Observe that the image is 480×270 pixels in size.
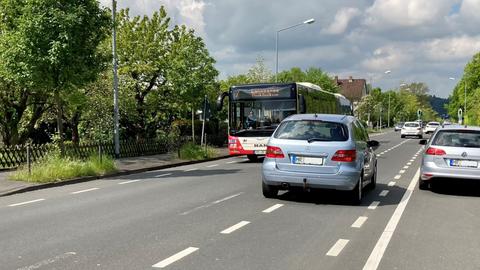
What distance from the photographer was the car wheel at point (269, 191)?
1052 centimetres

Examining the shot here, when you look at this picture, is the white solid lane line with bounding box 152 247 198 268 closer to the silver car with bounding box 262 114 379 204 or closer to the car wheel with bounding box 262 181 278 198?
the silver car with bounding box 262 114 379 204

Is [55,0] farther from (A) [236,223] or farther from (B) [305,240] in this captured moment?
(B) [305,240]

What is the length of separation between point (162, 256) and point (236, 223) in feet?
7.23

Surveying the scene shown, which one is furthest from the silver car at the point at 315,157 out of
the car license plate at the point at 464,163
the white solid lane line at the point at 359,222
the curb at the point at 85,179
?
the curb at the point at 85,179

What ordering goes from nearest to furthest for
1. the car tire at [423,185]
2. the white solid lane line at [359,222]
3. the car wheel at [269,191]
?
the white solid lane line at [359,222] < the car wheel at [269,191] < the car tire at [423,185]

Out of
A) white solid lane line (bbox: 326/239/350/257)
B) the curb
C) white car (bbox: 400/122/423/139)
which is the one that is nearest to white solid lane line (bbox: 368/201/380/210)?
white solid lane line (bbox: 326/239/350/257)

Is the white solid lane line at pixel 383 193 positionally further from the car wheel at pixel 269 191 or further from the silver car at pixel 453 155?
the car wheel at pixel 269 191

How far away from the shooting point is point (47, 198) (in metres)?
11.2

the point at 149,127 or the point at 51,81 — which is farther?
the point at 149,127

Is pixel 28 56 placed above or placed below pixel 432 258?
above

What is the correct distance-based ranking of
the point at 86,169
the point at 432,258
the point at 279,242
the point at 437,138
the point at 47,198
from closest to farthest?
the point at 432,258, the point at 279,242, the point at 47,198, the point at 437,138, the point at 86,169

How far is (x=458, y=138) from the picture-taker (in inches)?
473

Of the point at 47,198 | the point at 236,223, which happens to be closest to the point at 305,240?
the point at 236,223

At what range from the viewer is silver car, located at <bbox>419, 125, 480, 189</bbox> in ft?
37.8
